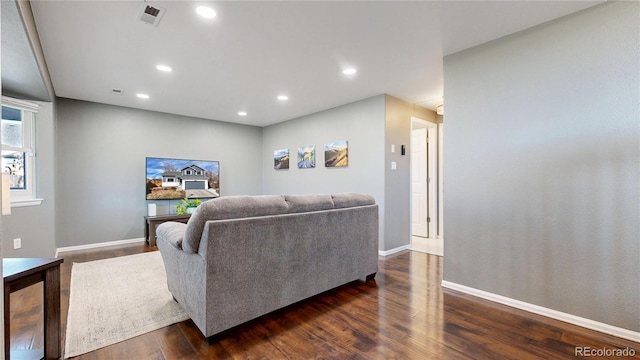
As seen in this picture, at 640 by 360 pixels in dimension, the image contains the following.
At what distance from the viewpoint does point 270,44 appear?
9.39ft

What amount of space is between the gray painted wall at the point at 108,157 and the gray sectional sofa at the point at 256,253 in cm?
299

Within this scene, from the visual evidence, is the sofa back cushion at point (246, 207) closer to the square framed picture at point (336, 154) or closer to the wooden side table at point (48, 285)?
the wooden side table at point (48, 285)

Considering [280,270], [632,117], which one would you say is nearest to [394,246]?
[280,270]

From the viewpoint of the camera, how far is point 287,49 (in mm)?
2961

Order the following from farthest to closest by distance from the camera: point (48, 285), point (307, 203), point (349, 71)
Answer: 1. point (349, 71)
2. point (307, 203)
3. point (48, 285)

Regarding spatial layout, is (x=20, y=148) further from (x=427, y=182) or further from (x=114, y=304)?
(x=427, y=182)

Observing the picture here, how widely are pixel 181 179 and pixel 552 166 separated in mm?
5423

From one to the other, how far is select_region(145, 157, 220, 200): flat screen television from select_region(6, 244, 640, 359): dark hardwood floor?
2.58 meters

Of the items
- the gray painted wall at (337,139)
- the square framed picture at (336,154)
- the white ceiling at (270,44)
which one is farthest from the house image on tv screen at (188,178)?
the square framed picture at (336,154)

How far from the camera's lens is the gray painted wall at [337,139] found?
4.37 m

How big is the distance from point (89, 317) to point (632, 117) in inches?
171

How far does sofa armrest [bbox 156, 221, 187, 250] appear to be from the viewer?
2.26m

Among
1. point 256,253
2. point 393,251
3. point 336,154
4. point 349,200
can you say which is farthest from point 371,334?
point 336,154

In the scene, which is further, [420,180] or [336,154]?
[420,180]
